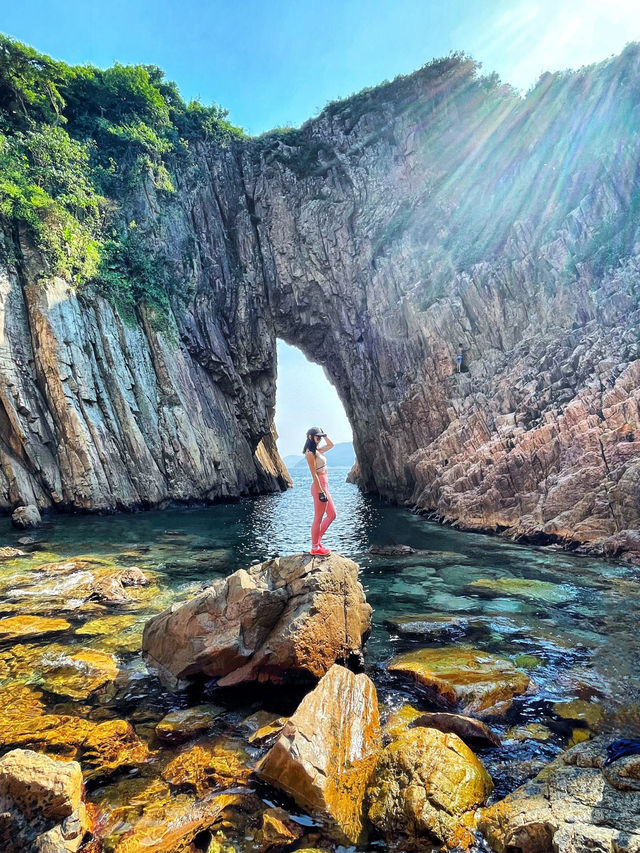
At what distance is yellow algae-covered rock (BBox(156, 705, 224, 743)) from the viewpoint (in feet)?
16.0

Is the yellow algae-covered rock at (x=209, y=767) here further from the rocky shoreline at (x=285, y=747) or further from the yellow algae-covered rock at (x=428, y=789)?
the yellow algae-covered rock at (x=428, y=789)

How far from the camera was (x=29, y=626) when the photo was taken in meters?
7.91

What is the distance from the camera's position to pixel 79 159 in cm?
3089

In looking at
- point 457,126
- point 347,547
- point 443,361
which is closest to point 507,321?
point 443,361

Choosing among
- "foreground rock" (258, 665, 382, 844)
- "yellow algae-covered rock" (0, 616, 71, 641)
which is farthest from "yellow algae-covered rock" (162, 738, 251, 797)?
"yellow algae-covered rock" (0, 616, 71, 641)

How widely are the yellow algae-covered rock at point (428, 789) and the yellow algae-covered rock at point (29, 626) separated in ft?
21.8

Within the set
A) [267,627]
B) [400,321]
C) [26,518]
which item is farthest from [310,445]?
[400,321]

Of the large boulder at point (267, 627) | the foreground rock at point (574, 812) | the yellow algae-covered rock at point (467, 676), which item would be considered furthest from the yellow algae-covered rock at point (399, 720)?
the foreground rock at point (574, 812)

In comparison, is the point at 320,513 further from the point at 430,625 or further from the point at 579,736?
the point at 579,736

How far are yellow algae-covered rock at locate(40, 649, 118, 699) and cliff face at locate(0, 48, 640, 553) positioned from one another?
14.4 metres

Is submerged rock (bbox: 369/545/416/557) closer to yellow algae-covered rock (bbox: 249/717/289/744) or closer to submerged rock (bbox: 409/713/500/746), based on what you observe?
submerged rock (bbox: 409/713/500/746)

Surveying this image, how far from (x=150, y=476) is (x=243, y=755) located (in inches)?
993

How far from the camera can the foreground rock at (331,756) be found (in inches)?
147

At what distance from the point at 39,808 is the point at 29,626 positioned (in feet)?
18.4
